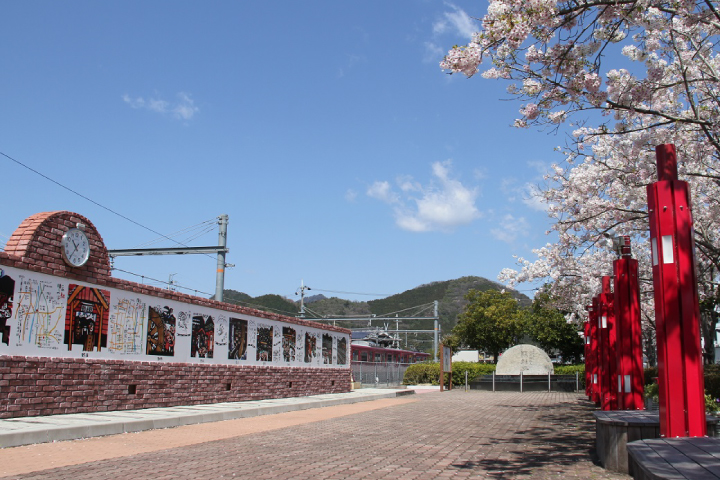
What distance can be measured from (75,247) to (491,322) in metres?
41.1

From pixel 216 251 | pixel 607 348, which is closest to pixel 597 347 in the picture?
pixel 607 348

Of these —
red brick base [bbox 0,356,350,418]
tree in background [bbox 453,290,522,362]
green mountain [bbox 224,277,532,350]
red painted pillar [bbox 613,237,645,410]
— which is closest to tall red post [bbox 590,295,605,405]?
red painted pillar [bbox 613,237,645,410]

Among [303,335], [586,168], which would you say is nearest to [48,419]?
[303,335]

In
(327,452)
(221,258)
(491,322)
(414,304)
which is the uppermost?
(414,304)

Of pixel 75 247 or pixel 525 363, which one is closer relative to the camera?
pixel 75 247

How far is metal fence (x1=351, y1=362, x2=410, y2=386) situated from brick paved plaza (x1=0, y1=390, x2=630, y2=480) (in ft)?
61.3

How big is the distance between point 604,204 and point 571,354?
1617 inches

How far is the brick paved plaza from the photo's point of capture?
279 inches

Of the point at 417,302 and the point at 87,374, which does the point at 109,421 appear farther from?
the point at 417,302

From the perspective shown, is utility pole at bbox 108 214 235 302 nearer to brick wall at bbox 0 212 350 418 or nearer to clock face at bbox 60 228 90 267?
brick wall at bbox 0 212 350 418

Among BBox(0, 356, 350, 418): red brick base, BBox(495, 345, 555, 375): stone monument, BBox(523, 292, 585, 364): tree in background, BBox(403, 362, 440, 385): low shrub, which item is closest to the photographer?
BBox(0, 356, 350, 418): red brick base

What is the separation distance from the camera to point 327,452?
29.1 ft

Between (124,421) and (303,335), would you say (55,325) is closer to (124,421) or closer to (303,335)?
(124,421)

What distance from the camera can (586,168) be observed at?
16.4m
